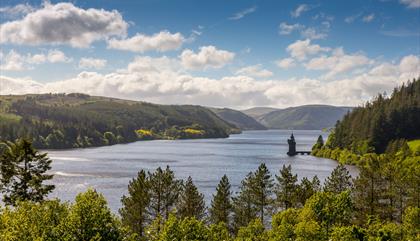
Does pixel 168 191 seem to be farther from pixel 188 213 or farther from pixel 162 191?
pixel 188 213

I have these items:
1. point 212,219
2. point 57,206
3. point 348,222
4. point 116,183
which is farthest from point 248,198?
Result: point 116,183

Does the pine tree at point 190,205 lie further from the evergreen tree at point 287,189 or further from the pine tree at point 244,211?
the evergreen tree at point 287,189

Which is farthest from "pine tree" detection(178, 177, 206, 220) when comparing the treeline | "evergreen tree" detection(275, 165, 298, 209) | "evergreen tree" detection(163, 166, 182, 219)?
"evergreen tree" detection(275, 165, 298, 209)

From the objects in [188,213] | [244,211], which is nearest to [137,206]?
[188,213]

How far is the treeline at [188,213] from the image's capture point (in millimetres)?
39906

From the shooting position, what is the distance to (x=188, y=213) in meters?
77.6

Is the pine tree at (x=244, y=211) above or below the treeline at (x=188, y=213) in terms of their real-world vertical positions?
below

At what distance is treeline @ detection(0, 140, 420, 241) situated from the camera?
Result: 3991 centimetres

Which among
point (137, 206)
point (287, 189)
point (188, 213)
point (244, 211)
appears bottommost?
point (244, 211)

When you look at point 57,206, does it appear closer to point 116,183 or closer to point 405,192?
point 405,192

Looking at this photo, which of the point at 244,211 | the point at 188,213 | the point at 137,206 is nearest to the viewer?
the point at 137,206

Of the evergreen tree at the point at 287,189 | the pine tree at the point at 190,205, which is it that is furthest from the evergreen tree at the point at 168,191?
the evergreen tree at the point at 287,189

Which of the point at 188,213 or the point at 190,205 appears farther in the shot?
the point at 190,205

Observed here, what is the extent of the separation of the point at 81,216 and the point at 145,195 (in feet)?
117
